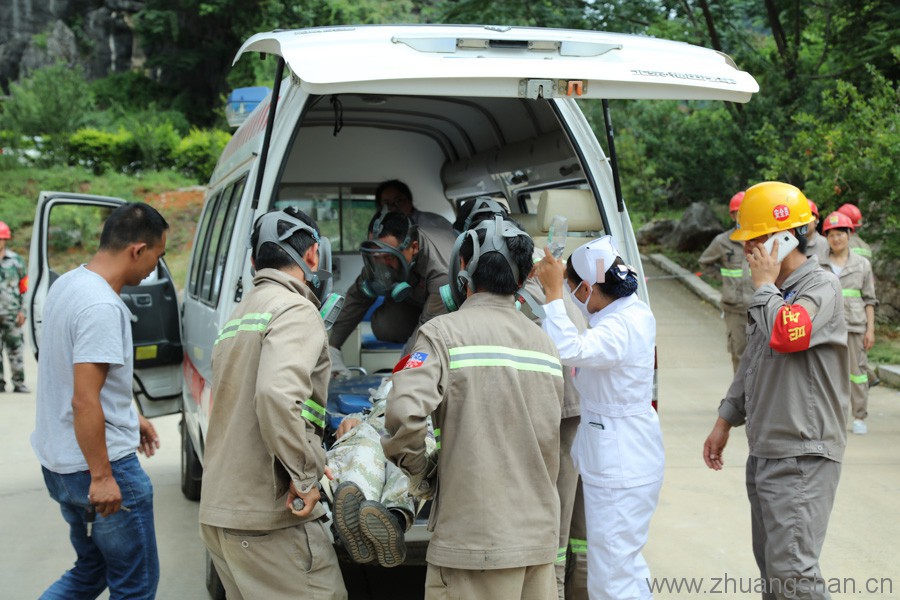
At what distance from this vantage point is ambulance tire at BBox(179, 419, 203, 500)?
6.79 metres

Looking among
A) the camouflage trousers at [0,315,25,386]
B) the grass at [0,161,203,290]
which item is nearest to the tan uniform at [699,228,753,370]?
the camouflage trousers at [0,315,25,386]

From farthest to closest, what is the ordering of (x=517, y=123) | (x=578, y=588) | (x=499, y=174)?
1. (x=499, y=174)
2. (x=517, y=123)
3. (x=578, y=588)

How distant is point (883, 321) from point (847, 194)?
113 inches

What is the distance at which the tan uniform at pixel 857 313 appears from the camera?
827 centimetres

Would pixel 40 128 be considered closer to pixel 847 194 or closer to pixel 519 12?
pixel 519 12

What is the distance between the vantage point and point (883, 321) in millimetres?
13188

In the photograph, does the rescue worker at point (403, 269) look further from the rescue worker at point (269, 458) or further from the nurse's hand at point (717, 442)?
the rescue worker at point (269, 458)

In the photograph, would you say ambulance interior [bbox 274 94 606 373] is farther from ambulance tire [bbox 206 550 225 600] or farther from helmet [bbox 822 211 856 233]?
helmet [bbox 822 211 856 233]

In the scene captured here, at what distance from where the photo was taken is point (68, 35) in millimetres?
39469

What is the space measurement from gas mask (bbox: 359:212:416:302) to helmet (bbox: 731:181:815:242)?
2.03 m

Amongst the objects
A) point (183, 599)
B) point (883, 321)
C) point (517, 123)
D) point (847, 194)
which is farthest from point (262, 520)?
point (883, 321)

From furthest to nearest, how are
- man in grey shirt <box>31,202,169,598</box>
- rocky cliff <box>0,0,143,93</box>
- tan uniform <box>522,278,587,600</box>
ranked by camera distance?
rocky cliff <box>0,0,143,93</box>
tan uniform <box>522,278,587,600</box>
man in grey shirt <box>31,202,169,598</box>

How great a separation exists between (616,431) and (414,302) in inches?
83.6

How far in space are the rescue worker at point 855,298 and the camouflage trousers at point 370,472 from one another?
5469 millimetres
